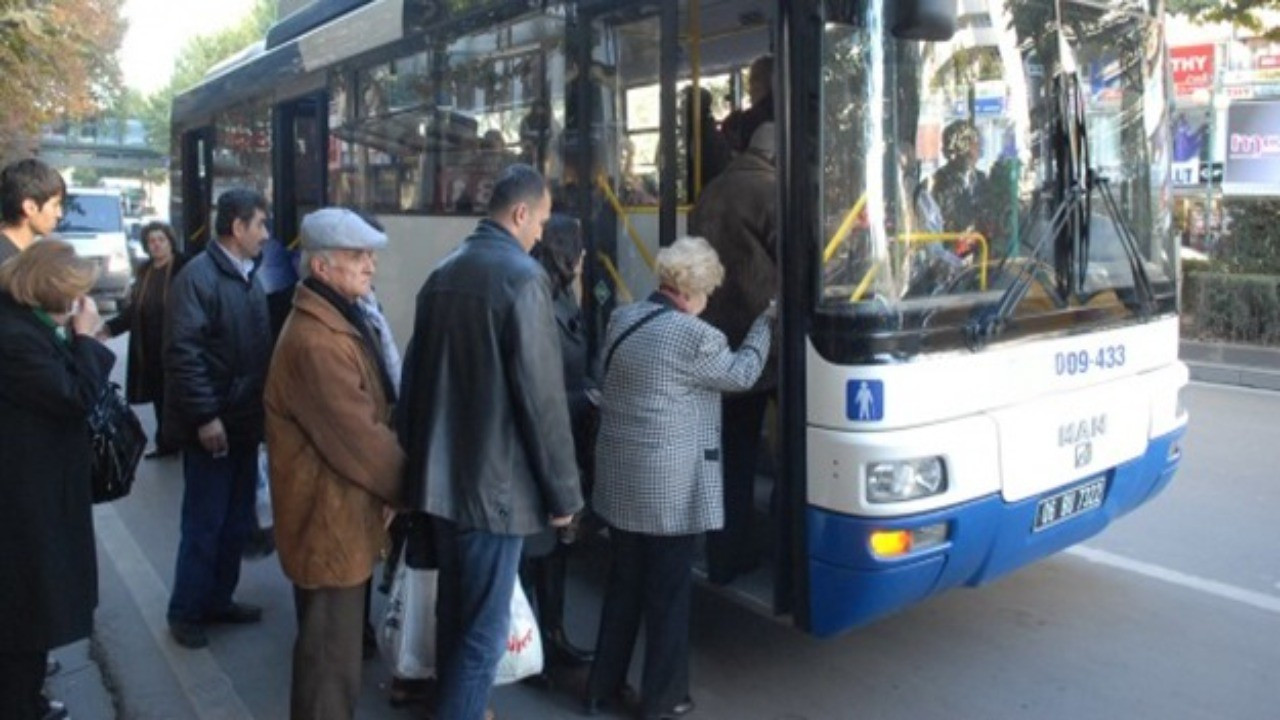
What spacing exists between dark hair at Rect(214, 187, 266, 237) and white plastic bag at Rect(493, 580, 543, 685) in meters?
2.09

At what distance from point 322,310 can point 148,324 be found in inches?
166

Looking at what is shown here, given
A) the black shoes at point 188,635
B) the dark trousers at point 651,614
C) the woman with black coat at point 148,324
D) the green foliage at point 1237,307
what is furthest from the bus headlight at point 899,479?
the green foliage at point 1237,307

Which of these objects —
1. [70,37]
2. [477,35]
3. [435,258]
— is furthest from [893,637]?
[70,37]

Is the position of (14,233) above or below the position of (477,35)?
below

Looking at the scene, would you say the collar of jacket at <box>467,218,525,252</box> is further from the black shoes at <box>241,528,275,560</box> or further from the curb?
the curb

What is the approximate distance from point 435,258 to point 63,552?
10.4 feet

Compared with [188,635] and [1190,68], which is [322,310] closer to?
[188,635]

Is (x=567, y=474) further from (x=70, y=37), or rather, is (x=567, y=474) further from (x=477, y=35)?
(x=70, y=37)

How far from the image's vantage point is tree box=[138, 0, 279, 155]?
50.7 meters

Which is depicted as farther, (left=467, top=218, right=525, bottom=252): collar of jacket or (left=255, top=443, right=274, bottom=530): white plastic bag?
(left=255, top=443, right=274, bottom=530): white plastic bag

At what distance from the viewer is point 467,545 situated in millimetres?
3447

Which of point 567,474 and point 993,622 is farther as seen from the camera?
point 993,622

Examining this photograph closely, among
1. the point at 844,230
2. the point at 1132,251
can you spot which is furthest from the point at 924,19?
the point at 1132,251

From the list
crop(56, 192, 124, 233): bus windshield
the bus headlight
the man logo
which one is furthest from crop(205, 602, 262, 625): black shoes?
crop(56, 192, 124, 233): bus windshield
